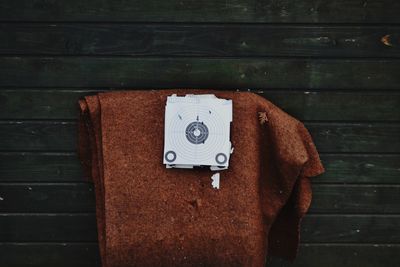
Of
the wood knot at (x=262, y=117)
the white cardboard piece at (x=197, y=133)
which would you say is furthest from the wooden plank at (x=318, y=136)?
the white cardboard piece at (x=197, y=133)

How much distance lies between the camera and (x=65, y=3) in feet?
5.63

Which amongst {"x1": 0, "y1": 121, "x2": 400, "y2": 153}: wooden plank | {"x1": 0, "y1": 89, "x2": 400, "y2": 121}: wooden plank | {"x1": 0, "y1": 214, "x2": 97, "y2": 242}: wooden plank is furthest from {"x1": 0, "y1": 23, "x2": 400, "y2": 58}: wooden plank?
{"x1": 0, "y1": 214, "x2": 97, "y2": 242}: wooden plank

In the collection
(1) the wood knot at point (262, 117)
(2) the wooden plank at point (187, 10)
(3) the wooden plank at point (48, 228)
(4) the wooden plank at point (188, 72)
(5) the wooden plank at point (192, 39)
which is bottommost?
(3) the wooden plank at point (48, 228)

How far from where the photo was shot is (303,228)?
6.27 feet

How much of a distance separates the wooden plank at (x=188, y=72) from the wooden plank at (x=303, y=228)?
49 centimetres

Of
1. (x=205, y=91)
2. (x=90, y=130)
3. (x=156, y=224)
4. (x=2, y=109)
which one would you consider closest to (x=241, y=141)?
(x=205, y=91)

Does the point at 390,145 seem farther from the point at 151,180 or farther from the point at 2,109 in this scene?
the point at 2,109

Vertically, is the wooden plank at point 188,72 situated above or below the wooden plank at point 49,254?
above

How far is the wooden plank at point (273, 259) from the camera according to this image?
1.91 meters

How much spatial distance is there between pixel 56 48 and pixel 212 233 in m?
0.81

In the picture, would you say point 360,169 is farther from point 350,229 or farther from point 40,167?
point 40,167

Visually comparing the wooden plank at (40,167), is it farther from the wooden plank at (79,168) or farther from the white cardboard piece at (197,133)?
the white cardboard piece at (197,133)

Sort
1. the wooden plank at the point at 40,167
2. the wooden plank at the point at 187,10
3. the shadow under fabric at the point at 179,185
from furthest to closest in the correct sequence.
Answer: the wooden plank at the point at 40,167 < the wooden plank at the point at 187,10 < the shadow under fabric at the point at 179,185

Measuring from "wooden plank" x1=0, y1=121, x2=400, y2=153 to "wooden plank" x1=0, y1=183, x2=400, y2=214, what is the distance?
0.14 m
